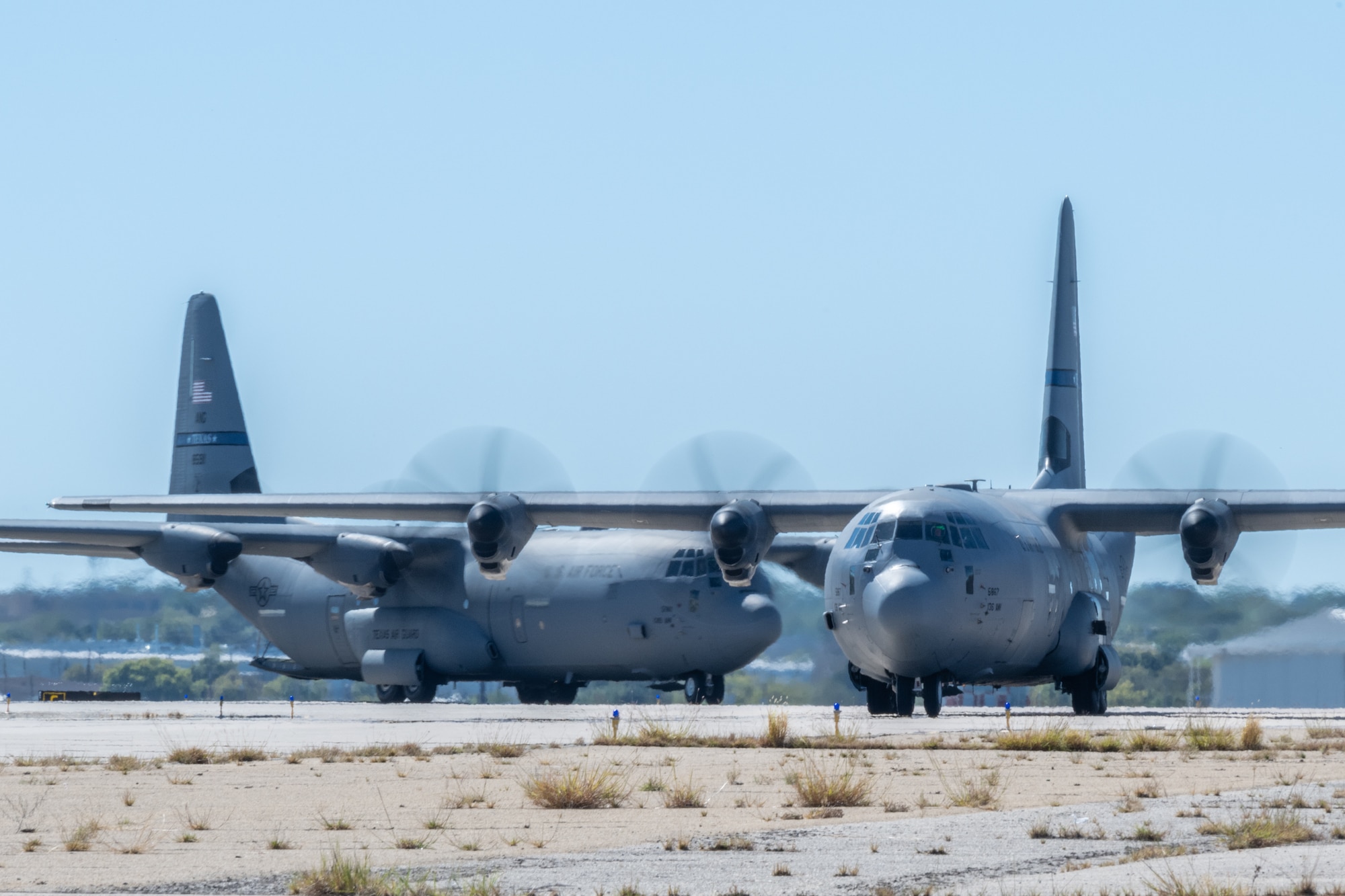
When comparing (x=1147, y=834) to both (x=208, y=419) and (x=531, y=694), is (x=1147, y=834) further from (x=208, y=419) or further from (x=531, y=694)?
(x=208, y=419)

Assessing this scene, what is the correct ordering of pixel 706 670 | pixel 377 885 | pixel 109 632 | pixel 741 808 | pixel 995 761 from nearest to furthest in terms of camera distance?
1. pixel 377 885
2. pixel 741 808
3. pixel 995 761
4. pixel 706 670
5. pixel 109 632

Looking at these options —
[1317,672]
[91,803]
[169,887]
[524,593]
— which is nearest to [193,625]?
[524,593]

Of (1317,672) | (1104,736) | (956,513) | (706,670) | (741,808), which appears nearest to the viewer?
(741,808)

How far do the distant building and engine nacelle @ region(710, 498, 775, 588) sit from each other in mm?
14328

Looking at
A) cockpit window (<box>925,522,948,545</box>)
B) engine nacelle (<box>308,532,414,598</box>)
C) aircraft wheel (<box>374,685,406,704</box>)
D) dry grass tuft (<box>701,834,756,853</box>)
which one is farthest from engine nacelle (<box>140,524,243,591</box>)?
dry grass tuft (<box>701,834,756,853</box>)

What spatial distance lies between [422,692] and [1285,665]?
66.8 ft

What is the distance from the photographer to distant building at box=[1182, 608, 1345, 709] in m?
39.7

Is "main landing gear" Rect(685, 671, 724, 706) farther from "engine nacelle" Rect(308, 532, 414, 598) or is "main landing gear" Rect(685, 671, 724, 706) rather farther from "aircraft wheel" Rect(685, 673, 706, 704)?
"engine nacelle" Rect(308, 532, 414, 598)

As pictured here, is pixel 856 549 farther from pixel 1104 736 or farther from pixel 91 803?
pixel 91 803

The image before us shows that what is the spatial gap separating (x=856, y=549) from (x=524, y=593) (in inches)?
607

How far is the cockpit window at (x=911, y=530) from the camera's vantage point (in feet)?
83.7

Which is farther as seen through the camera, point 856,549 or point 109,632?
point 109,632

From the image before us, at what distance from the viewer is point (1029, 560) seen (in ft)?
88.7

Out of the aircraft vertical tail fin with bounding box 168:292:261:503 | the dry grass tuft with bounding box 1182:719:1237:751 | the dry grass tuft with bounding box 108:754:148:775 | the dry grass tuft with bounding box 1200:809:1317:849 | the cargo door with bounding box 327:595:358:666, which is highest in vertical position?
the aircraft vertical tail fin with bounding box 168:292:261:503
